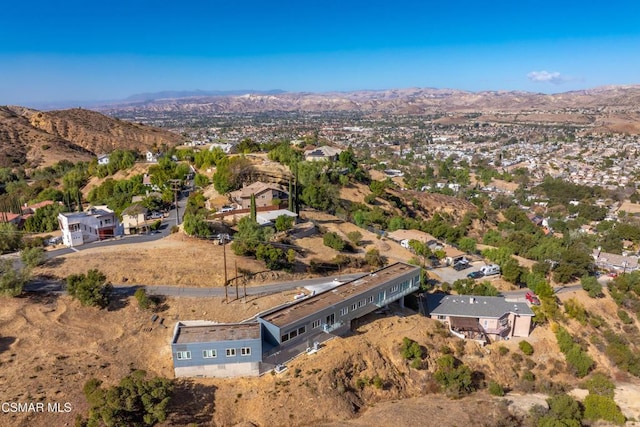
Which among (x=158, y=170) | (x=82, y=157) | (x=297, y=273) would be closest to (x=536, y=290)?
(x=297, y=273)

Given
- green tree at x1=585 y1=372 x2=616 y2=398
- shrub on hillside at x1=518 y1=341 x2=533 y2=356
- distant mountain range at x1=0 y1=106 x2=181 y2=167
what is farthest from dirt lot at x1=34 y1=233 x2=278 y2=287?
distant mountain range at x1=0 y1=106 x2=181 y2=167

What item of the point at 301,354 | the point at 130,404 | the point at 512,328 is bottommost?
the point at 512,328

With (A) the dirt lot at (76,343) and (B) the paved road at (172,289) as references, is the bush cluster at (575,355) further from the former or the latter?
(A) the dirt lot at (76,343)

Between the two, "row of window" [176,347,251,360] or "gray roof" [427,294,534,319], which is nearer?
"row of window" [176,347,251,360]

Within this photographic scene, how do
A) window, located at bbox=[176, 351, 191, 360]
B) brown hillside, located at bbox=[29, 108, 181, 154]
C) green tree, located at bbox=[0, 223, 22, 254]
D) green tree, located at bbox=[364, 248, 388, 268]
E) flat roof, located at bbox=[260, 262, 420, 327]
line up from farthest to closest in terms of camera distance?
brown hillside, located at bbox=[29, 108, 181, 154] < green tree, located at bbox=[364, 248, 388, 268] < green tree, located at bbox=[0, 223, 22, 254] < flat roof, located at bbox=[260, 262, 420, 327] < window, located at bbox=[176, 351, 191, 360]

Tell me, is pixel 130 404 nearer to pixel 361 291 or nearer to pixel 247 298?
pixel 247 298

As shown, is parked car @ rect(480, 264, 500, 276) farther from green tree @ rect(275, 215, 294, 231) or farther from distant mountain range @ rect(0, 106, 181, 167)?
distant mountain range @ rect(0, 106, 181, 167)
